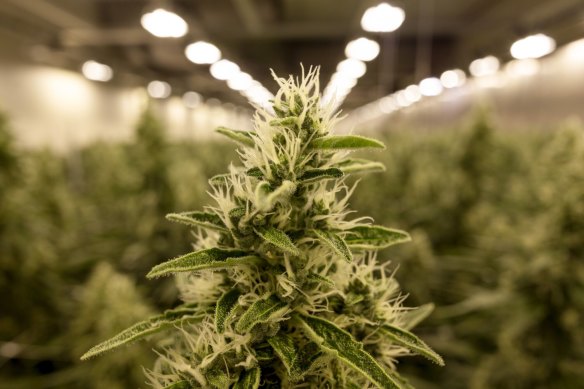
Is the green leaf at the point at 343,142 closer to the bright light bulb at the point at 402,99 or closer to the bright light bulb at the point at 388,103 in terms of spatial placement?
the bright light bulb at the point at 402,99

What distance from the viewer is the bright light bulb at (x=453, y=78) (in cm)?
878

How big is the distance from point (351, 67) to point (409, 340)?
27.2 ft

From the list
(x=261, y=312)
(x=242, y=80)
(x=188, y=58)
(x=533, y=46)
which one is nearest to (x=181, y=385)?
(x=261, y=312)

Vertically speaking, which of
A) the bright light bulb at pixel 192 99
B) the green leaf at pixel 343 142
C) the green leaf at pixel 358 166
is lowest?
the green leaf at pixel 358 166

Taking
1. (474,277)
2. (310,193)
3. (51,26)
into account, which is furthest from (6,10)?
(310,193)

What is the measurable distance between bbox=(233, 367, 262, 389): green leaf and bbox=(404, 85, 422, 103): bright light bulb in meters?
10.1

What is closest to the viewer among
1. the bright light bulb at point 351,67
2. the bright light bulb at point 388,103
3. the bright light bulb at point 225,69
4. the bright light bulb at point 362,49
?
the bright light bulb at point 362,49

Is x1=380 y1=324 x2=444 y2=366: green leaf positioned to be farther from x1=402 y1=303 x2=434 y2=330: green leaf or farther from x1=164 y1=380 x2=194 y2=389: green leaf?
x1=164 y1=380 x2=194 y2=389: green leaf

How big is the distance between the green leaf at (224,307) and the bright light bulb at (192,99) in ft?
52.4

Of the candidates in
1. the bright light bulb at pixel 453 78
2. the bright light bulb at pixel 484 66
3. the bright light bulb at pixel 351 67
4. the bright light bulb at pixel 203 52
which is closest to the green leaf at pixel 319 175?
the bright light bulb at pixel 203 52

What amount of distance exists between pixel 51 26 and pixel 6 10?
107 centimetres

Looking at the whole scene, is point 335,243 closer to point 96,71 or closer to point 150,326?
point 150,326

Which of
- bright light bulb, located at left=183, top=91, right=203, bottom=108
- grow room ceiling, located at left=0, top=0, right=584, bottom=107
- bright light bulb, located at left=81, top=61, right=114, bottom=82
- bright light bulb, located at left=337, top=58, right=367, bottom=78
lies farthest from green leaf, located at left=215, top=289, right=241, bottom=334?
bright light bulb, located at left=183, top=91, right=203, bottom=108

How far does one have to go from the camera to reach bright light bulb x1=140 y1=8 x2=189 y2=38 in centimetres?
522
